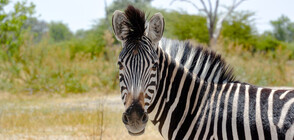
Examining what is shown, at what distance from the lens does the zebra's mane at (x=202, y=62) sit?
326cm

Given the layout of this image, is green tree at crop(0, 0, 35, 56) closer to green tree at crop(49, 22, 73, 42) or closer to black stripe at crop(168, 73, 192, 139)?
black stripe at crop(168, 73, 192, 139)

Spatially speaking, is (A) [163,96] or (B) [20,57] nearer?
(A) [163,96]

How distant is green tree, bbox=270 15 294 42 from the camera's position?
232 feet

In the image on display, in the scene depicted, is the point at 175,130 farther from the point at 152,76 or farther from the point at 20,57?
the point at 20,57

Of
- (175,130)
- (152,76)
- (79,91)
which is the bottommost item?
(79,91)

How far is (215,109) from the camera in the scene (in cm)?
298

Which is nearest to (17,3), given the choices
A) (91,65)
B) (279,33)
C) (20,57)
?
(20,57)

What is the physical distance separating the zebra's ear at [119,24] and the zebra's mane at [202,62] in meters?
0.45

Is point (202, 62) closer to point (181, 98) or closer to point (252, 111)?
point (181, 98)

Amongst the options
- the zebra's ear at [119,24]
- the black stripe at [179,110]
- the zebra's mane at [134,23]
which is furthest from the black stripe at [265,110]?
the zebra's ear at [119,24]

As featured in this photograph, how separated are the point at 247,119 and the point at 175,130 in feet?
2.17

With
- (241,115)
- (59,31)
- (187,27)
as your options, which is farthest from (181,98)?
(59,31)

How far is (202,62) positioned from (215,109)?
527mm

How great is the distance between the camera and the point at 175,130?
310 cm
